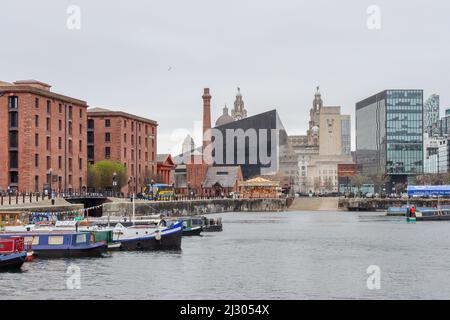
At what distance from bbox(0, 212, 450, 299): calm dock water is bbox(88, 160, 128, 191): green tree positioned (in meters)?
72.8

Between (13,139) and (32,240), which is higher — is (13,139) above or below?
above

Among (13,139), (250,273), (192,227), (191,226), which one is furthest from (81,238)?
(13,139)

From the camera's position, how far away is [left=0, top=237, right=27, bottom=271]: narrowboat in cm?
6078

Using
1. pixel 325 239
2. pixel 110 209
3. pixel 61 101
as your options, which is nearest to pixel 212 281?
pixel 325 239

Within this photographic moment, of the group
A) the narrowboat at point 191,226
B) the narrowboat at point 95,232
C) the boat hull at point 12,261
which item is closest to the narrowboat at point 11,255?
the boat hull at point 12,261

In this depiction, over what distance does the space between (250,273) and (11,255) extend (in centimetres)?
1861

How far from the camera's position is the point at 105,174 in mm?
165000

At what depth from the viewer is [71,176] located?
153375 millimetres

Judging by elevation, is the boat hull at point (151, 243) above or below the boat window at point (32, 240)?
below

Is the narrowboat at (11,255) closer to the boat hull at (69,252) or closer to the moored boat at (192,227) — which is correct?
the boat hull at (69,252)

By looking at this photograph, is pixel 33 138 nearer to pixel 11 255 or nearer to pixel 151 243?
pixel 151 243

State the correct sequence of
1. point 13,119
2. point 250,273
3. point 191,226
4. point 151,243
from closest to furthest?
point 250,273 → point 151,243 → point 191,226 → point 13,119

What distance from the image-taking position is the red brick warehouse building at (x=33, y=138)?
135 m

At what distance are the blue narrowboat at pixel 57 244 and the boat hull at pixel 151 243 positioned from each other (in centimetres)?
694
